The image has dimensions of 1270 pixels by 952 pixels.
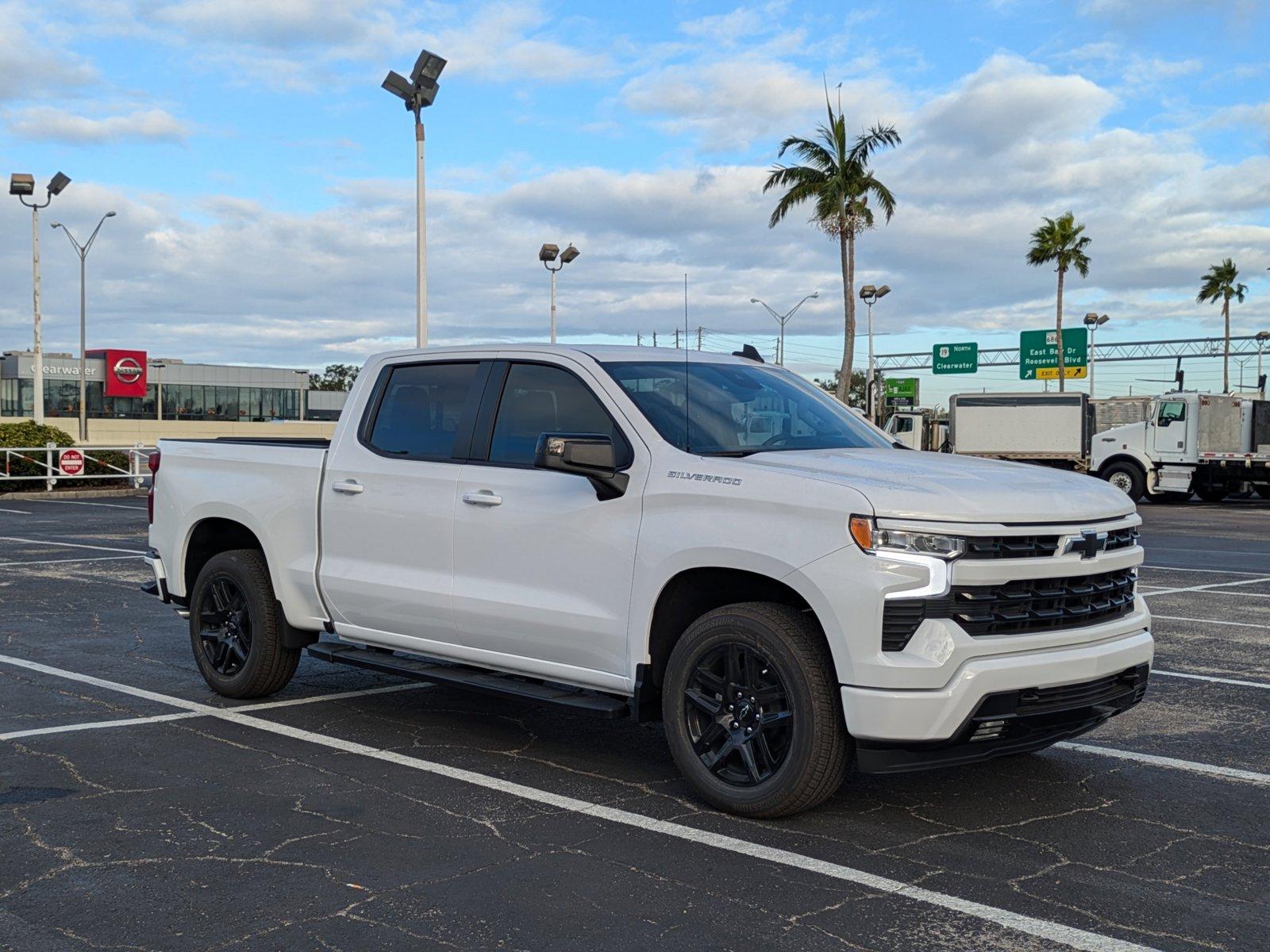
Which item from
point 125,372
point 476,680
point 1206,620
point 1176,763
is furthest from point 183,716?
point 125,372

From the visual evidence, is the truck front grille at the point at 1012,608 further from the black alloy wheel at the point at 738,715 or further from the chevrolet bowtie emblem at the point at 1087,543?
the black alloy wheel at the point at 738,715

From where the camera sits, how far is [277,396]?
97938 millimetres

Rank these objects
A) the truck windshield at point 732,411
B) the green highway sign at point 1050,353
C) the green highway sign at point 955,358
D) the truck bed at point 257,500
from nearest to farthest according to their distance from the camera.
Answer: the truck windshield at point 732,411
the truck bed at point 257,500
the green highway sign at point 1050,353
the green highway sign at point 955,358

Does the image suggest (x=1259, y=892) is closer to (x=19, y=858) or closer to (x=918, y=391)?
(x=19, y=858)

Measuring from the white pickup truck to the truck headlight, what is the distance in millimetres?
10

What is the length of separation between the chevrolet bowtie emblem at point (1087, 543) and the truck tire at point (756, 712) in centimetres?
105

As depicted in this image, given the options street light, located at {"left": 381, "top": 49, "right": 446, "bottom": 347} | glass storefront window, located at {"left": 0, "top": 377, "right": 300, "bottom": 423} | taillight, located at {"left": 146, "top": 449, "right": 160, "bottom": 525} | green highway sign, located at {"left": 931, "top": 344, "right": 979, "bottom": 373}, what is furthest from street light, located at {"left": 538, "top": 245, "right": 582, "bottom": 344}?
glass storefront window, located at {"left": 0, "top": 377, "right": 300, "bottom": 423}

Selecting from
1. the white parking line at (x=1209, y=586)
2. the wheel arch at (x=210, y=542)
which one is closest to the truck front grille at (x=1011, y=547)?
the wheel arch at (x=210, y=542)

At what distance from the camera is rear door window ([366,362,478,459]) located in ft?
21.8

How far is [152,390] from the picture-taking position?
303 feet

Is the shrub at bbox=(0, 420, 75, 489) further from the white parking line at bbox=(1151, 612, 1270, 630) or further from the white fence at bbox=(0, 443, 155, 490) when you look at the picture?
the white parking line at bbox=(1151, 612, 1270, 630)

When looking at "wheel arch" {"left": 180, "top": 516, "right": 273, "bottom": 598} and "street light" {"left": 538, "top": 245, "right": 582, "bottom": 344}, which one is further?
"street light" {"left": 538, "top": 245, "right": 582, "bottom": 344}

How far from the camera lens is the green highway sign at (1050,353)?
63000 mm

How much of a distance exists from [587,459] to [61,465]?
1095 inches
